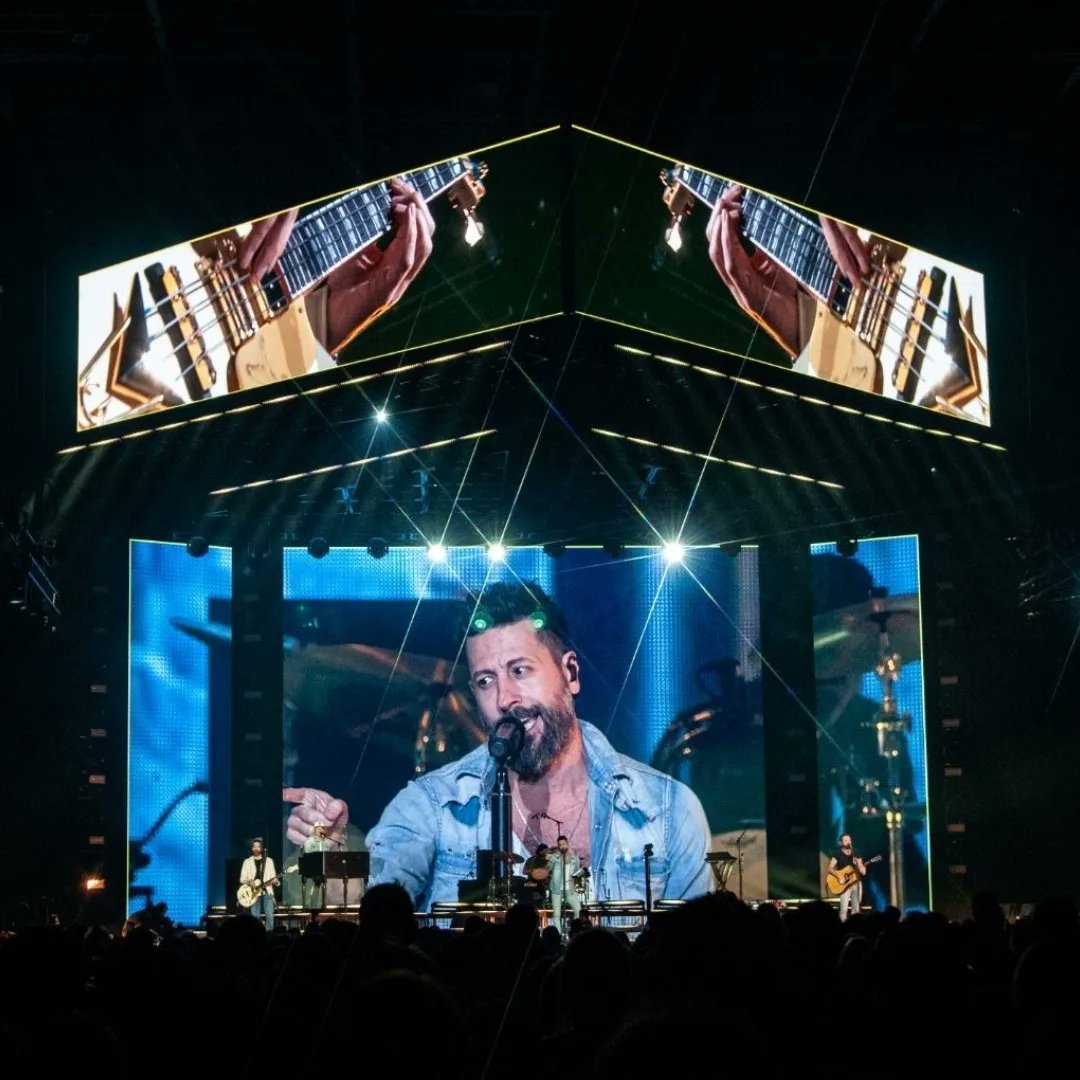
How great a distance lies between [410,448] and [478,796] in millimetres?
5169

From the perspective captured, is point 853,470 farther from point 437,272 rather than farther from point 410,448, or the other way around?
point 437,272

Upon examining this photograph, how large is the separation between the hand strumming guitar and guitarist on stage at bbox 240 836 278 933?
7711mm

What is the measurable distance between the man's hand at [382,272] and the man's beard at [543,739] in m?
8.64

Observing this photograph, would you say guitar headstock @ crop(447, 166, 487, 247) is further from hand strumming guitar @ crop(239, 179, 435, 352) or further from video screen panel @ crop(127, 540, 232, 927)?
video screen panel @ crop(127, 540, 232, 927)

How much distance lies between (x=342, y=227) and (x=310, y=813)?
32.0 ft

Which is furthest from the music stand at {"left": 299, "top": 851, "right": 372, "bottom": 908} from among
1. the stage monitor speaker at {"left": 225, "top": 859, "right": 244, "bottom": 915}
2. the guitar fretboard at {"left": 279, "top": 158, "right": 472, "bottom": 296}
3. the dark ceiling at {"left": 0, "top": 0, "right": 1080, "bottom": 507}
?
the guitar fretboard at {"left": 279, "top": 158, "right": 472, "bottom": 296}

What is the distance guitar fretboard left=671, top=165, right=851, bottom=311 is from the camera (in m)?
14.6

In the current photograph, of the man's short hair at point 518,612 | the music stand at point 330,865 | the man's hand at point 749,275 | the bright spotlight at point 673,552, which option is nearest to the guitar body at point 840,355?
the man's hand at point 749,275

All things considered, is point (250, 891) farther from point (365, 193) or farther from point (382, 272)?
point (365, 193)

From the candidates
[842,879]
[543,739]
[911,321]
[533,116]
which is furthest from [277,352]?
[842,879]

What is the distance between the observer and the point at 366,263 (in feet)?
48.3

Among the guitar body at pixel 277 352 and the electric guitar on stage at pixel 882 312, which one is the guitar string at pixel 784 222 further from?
the guitar body at pixel 277 352

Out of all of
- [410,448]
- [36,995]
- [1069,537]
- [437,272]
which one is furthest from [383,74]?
[36,995]

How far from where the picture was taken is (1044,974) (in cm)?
381
